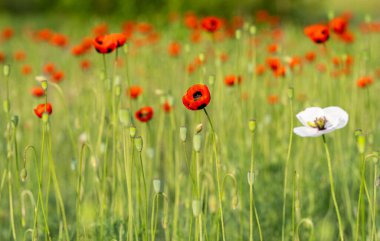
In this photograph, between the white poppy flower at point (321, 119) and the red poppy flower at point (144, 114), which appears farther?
the red poppy flower at point (144, 114)

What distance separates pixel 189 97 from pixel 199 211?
284 mm

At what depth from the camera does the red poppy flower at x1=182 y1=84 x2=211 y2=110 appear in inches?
54.6

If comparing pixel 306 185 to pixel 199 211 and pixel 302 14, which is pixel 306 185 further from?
pixel 302 14

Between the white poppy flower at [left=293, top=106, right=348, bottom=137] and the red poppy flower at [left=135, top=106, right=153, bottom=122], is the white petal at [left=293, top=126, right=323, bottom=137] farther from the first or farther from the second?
the red poppy flower at [left=135, top=106, right=153, bottom=122]

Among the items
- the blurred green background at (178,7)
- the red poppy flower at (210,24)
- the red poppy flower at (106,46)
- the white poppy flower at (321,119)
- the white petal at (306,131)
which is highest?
the blurred green background at (178,7)

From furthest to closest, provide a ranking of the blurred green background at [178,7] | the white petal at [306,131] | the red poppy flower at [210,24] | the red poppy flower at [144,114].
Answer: the blurred green background at [178,7], the red poppy flower at [210,24], the red poppy flower at [144,114], the white petal at [306,131]

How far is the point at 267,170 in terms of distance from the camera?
254cm

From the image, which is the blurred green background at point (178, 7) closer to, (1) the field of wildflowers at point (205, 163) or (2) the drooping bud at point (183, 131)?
(1) the field of wildflowers at point (205, 163)

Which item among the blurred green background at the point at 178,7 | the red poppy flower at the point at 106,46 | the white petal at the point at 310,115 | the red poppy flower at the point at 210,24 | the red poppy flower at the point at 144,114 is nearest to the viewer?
the white petal at the point at 310,115

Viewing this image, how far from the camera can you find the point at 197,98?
143 cm

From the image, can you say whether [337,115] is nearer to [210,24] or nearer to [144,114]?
[144,114]

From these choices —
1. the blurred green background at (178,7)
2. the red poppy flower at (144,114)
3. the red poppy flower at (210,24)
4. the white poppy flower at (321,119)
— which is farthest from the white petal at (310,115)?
the blurred green background at (178,7)

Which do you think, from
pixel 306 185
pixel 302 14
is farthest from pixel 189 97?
pixel 302 14

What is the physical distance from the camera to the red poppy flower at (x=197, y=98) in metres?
1.39
